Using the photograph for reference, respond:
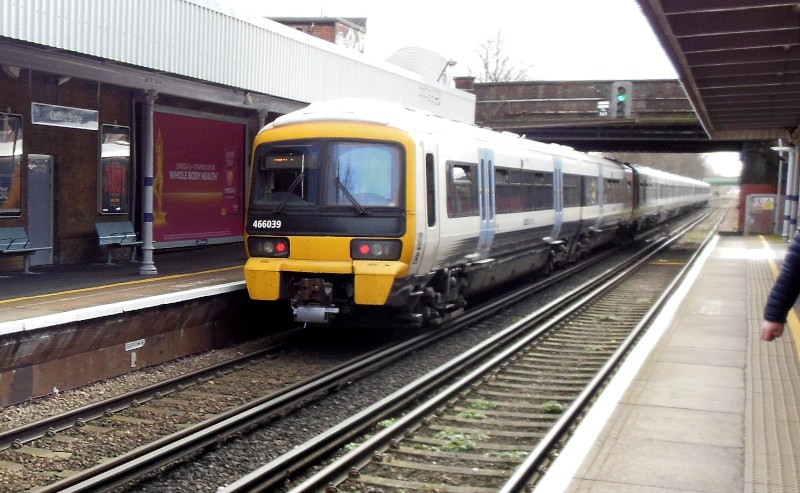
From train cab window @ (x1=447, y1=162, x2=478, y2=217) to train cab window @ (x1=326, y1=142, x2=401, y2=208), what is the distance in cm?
125

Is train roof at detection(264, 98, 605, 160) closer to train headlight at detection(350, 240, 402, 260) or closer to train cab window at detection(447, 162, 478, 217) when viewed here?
train cab window at detection(447, 162, 478, 217)

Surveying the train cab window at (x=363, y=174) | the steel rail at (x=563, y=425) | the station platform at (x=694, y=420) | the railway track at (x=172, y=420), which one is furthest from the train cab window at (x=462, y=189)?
the station platform at (x=694, y=420)

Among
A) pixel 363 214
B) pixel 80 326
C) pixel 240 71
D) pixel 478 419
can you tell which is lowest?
pixel 478 419

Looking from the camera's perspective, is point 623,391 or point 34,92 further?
point 34,92

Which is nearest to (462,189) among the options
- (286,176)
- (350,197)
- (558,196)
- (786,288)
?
(350,197)

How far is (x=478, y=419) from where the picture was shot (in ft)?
25.2

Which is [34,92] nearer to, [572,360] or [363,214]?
[363,214]

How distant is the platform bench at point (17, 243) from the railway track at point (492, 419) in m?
6.03

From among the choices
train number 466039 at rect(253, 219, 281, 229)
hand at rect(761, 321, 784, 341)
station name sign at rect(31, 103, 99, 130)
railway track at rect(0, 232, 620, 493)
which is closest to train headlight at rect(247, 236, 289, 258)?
train number 466039 at rect(253, 219, 281, 229)

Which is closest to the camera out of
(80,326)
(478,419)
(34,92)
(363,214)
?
(478,419)

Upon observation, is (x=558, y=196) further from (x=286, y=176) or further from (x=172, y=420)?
(x=172, y=420)

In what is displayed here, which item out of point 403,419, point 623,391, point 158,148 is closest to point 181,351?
point 403,419

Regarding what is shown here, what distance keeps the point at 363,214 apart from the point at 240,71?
4.79 metres

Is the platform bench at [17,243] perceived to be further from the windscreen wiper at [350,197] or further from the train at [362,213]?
the windscreen wiper at [350,197]
